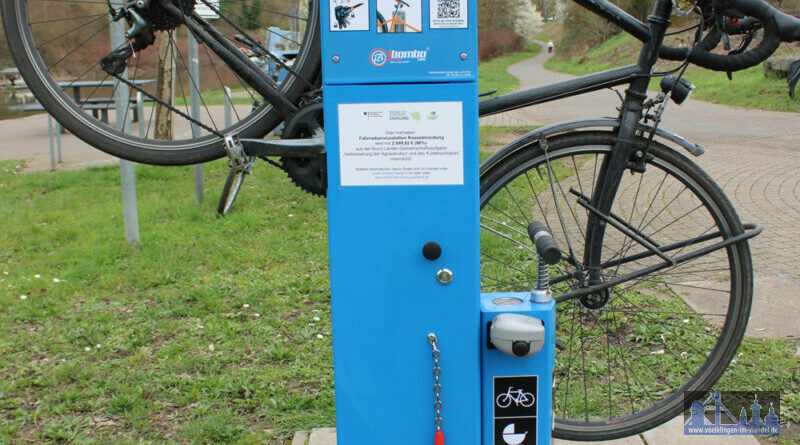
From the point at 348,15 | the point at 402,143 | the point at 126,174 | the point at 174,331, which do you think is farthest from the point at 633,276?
the point at 126,174

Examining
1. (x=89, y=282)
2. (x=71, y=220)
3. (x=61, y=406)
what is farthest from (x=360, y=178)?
(x=71, y=220)

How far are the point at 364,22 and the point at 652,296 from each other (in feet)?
9.43

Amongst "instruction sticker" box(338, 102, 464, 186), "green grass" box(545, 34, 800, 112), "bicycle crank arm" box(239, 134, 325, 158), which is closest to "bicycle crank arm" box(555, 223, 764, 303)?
"instruction sticker" box(338, 102, 464, 186)

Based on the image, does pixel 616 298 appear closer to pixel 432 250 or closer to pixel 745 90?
pixel 432 250

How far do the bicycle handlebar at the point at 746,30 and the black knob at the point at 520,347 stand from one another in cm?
117

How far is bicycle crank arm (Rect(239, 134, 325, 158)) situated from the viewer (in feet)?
7.44

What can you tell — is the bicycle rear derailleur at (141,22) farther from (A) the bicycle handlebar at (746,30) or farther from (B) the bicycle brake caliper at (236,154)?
(A) the bicycle handlebar at (746,30)

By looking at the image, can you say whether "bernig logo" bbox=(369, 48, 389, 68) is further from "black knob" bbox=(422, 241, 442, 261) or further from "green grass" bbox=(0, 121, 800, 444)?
"green grass" bbox=(0, 121, 800, 444)

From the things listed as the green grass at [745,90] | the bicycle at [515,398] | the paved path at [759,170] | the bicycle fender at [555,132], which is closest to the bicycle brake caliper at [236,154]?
the bicycle fender at [555,132]

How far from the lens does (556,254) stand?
1979mm

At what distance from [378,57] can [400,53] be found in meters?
0.06

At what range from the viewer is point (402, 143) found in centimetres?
193

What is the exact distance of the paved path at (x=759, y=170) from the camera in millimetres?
4191

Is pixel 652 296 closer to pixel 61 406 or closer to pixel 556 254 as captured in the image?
pixel 556 254
